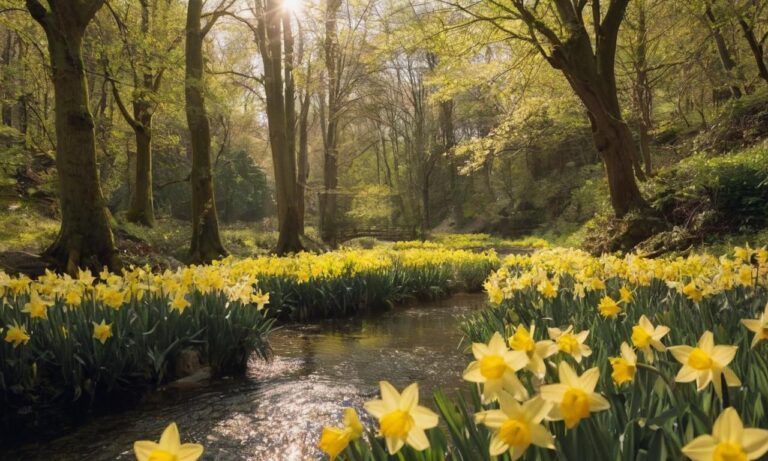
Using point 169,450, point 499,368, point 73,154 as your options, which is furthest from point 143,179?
point 499,368

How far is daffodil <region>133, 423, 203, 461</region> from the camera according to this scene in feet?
2.97

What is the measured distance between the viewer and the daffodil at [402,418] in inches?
38.7

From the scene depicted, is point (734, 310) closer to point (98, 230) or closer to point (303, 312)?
point (303, 312)

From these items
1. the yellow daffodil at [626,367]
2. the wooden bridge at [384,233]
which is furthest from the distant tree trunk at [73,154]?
the wooden bridge at [384,233]

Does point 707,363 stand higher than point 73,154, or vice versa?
point 73,154

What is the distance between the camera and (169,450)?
91 cm

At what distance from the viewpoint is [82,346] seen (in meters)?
3.01

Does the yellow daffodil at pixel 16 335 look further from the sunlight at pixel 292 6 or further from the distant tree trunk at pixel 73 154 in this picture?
the sunlight at pixel 292 6

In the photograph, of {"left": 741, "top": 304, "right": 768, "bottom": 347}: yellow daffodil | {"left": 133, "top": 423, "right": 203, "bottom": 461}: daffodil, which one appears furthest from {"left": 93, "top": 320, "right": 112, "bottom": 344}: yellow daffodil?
{"left": 741, "top": 304, "right": 768, "bottom": 347}: yellow daffodil

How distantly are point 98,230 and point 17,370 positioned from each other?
389 centimetres

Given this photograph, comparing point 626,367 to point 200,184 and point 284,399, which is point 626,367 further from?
point 200,184

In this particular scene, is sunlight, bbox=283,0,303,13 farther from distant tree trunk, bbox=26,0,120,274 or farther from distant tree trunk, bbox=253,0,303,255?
distant tree trunk, bbox=26,0,120,274

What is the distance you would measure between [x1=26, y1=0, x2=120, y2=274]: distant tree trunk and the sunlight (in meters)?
6.86

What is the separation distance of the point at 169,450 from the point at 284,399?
94.8 inches
